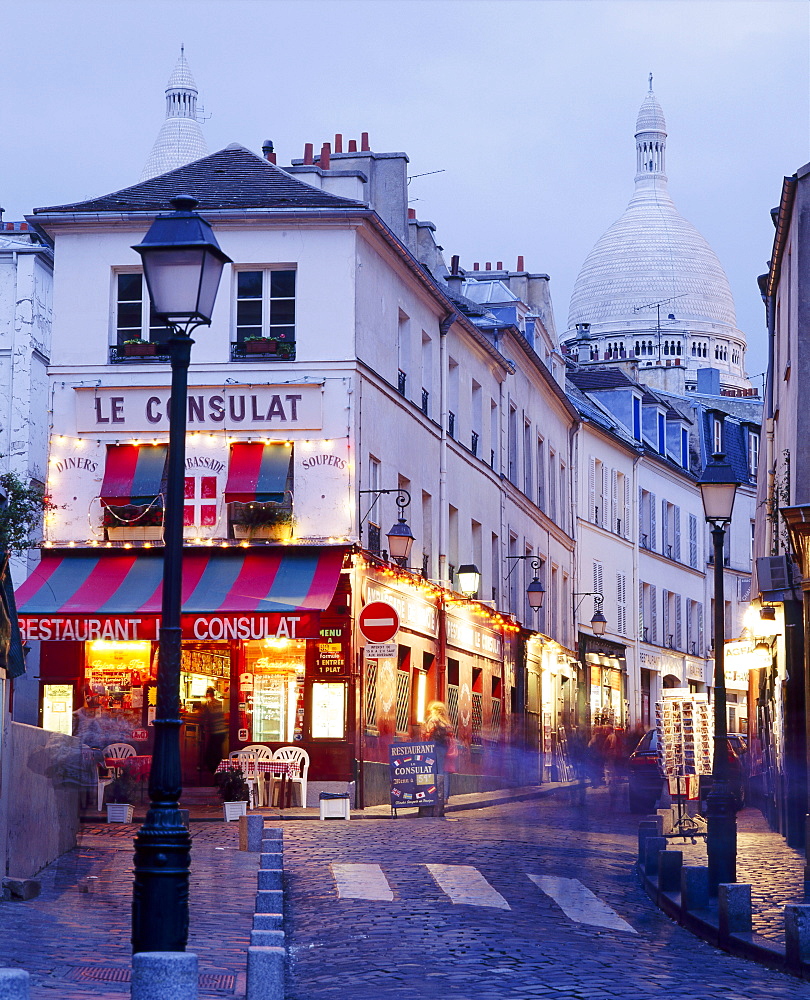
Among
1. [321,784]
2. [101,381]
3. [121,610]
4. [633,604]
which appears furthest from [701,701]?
[633,604]

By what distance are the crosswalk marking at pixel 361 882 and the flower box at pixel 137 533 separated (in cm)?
1041

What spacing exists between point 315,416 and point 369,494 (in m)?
1.52

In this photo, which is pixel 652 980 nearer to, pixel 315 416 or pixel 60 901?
pixel 60 901

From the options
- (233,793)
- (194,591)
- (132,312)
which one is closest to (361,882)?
(233,793)

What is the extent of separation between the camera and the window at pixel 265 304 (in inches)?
1007

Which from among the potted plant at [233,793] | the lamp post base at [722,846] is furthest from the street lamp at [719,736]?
the potted plant at [233,793]

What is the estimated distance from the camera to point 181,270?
8.69 meters

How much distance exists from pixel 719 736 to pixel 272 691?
36.9 ft

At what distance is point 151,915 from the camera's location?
25.1 ft

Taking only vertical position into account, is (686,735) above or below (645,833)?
above

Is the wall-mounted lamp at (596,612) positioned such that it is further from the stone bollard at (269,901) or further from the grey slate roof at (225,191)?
the stone bollard at (269,901)

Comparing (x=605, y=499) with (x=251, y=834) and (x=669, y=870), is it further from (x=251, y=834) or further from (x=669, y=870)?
(x=669, y=870)

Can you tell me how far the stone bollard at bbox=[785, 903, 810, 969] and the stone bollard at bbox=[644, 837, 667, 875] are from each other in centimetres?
517

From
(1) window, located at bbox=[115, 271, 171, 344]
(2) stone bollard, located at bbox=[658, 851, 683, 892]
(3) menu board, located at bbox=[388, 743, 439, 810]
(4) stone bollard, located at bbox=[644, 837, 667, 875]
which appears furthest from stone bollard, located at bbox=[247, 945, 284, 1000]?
(1) window, located at bbox=[115, 271, 171, 344]
